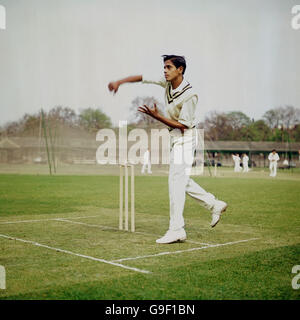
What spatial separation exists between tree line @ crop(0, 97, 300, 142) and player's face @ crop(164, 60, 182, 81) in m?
86.7

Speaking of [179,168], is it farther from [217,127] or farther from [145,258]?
[217,127]

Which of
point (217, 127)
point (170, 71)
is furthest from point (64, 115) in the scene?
point (170, 71)

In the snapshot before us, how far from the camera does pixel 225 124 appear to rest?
108 meters

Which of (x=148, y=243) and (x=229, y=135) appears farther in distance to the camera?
(x=229, y=135)

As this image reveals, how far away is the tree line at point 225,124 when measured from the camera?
323 ft

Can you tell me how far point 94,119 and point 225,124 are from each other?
106ft

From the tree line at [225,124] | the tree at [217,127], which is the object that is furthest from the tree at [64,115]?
the tree at [217,127]

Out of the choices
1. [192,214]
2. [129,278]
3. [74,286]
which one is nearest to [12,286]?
[74,286]

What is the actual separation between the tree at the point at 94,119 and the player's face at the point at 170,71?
328ft

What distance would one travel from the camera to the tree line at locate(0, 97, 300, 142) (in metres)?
98.5

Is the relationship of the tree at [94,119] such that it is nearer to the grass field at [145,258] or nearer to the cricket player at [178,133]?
the grass field at [145,258]

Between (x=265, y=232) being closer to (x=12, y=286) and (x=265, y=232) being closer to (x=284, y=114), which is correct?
(x=12, y=286)

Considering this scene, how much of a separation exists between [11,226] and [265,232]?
5.25 m
